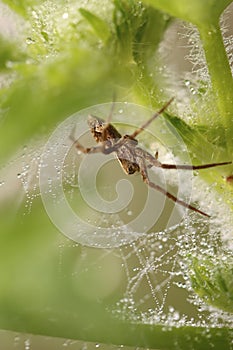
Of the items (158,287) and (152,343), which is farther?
(158,287)

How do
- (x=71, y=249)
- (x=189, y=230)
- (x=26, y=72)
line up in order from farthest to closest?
1. (x=189, y=230)
2. (x=71, y=249)
3. (x=26, y=72)

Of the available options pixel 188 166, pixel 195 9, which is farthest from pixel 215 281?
pixel 195 9

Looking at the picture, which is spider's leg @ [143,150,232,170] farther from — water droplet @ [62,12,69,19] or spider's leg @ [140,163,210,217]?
water droplet @ [62,12,69,19]

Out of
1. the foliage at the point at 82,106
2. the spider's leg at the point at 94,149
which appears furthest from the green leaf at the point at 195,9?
the spider's leg at the point at 94,149

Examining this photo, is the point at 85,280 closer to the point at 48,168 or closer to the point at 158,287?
the point at 48,168

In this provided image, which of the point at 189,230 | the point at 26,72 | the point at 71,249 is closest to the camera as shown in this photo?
the point at 26,72

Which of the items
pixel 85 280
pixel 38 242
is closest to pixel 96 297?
pixel 85 280
